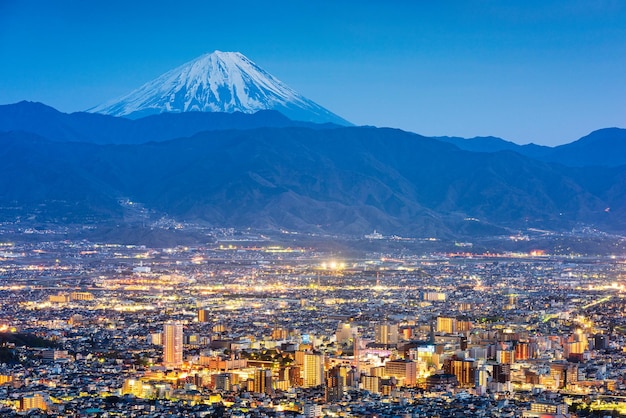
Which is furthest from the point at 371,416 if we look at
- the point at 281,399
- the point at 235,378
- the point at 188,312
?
the point at 188,312

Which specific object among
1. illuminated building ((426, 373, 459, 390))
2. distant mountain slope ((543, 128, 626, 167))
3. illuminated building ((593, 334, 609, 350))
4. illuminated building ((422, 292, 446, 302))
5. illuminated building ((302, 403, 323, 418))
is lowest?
illuminated building ((302, 403, 323, 418))

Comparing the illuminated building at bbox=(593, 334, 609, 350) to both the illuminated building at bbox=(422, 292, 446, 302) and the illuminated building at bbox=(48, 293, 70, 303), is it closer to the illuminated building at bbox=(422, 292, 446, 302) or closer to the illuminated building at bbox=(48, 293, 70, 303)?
the illuminated building at bbox=(422, 292, 446, 302)

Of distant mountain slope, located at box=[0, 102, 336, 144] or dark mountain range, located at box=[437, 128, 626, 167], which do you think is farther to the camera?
dark mountain range, located at box=[437, 128, 626, 167]

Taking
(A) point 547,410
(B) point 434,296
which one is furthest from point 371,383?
(B) point 434,296

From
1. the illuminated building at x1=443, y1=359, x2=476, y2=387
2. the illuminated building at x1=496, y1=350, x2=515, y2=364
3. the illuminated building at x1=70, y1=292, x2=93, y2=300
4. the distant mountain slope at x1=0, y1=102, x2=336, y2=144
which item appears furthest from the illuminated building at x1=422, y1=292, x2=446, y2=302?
the distant mountain slope at x1=0, y1=102, x2=336, y2=144

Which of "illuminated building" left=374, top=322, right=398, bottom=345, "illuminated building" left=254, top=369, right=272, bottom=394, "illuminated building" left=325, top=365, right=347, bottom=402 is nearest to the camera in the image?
"illuminated building" left=325, top=365, right=347, bottom=402

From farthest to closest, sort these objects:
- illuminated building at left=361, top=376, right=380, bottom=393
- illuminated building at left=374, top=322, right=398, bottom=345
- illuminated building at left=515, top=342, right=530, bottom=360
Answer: illuminated building at left=374, top=322, right=398, bottom=345
illuminated building at left=515, top=342, right=530, bottom=360
illuminated building at left=361, top=376, right=380, bottom=393

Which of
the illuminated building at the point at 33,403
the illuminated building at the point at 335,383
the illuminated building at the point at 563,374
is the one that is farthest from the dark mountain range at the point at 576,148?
the illuminated building at the point at 33,403
